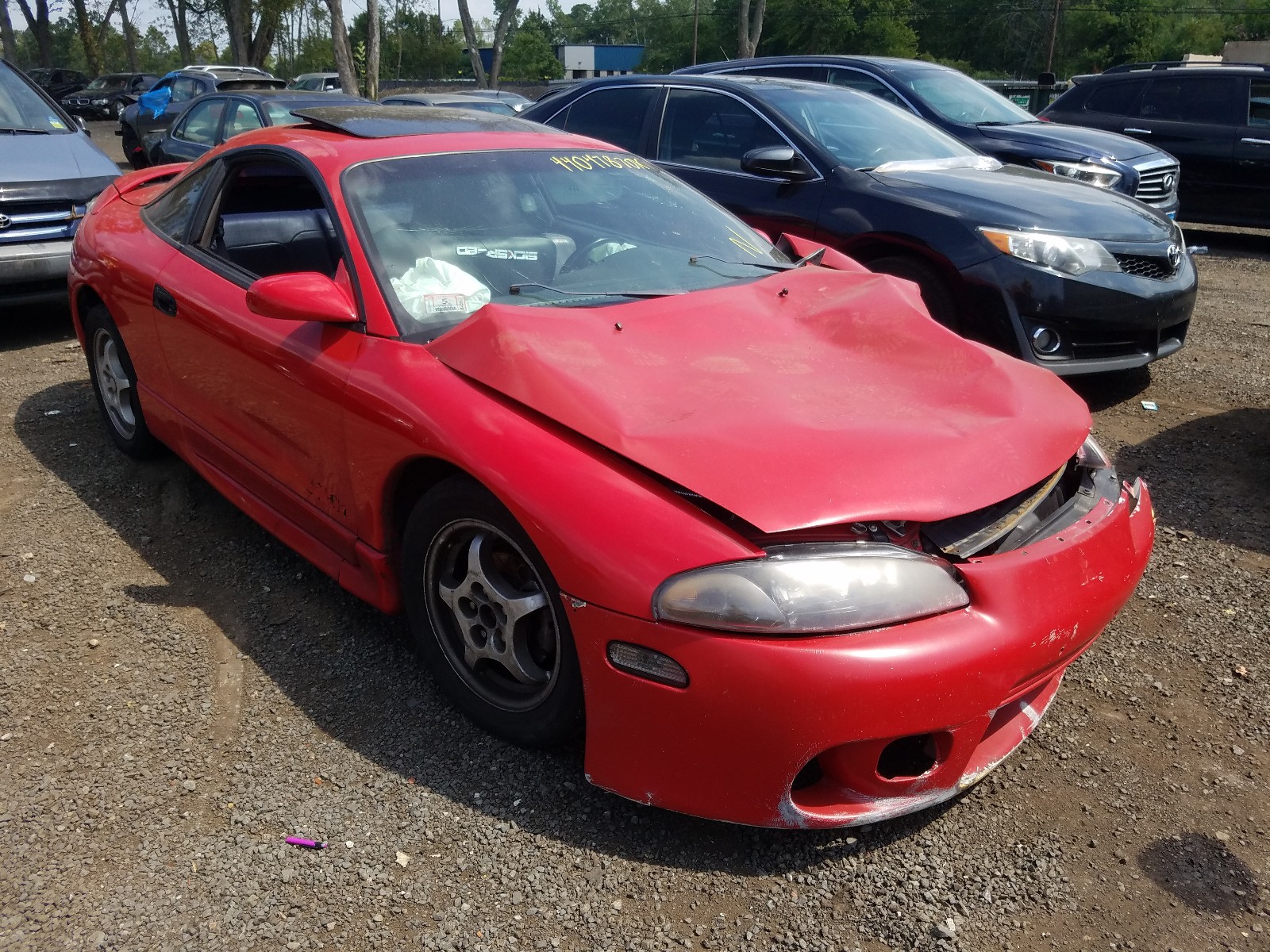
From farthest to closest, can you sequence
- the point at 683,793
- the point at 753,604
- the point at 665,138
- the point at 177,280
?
1. the point at 665,138
2. the point at 177,280
3. the point at 683,793
4. the point at 753,604

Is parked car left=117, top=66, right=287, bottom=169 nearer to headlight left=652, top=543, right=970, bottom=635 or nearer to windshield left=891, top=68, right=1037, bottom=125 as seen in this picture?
windshield left=891, top=68, right=1037, bottom=125

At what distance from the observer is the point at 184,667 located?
302 centimetres

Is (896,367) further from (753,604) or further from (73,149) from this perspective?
(73,149)

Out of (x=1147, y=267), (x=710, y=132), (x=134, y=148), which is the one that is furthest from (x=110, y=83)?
(x=1147, y=267)

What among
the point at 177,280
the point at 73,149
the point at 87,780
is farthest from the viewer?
the point at 73,149

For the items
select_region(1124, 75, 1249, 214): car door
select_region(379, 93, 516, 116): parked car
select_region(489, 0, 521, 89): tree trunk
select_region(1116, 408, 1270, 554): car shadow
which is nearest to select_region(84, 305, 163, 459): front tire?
select_region(1116, 408, 1270, 554): car shadow

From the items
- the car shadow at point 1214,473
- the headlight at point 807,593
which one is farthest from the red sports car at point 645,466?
the car shadow at point 1214,473

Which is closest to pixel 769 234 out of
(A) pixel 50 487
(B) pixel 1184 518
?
(B) pixel 1184 518

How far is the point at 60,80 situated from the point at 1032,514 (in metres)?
44.8

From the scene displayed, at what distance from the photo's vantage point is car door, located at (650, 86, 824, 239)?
5.64 meters

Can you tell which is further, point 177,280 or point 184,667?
point 177,280

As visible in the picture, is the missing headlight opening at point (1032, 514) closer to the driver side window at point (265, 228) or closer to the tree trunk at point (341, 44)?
the driver side window at point (265, 228)

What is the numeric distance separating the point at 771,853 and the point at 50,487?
347cm

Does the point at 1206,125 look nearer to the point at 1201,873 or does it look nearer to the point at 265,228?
the point at 265,228
